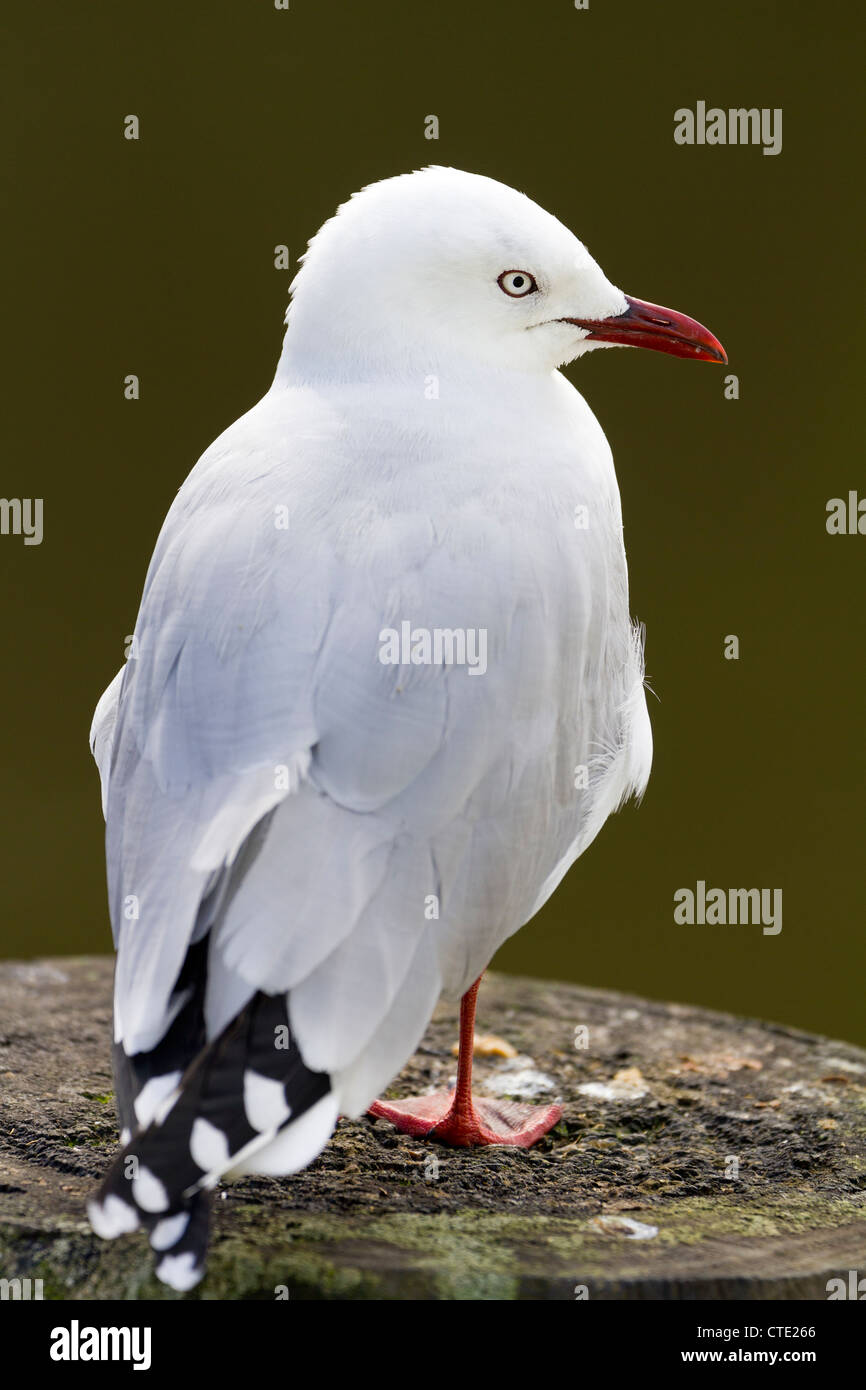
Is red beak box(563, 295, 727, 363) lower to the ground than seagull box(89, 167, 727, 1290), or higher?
higher

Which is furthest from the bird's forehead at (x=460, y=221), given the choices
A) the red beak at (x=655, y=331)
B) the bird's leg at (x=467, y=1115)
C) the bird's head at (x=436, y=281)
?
the bird's leg at (x=467, y=1115)

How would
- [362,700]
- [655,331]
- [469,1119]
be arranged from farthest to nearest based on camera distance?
1. [655,331]
2. [469,1119]
3. [362,700]

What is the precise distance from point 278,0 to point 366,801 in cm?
198

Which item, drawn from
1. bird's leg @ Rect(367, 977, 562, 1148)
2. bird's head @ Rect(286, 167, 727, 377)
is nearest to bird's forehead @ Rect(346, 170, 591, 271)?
bird's head @ Rect(286, 167, 727, 377)

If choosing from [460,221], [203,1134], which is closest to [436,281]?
[460,221]

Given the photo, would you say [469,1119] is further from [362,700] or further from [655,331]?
[655,331]

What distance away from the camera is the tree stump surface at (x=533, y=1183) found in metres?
1.75

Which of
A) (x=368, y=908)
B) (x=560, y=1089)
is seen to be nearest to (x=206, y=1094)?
(x=368, y=908)

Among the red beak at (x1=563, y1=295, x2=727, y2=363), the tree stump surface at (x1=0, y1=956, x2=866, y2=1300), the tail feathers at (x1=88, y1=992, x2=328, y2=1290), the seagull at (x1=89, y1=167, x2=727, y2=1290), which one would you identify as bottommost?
the tree stump surface at (x1=0, y1=956, x2=866, y2=1300)

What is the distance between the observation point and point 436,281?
2.05 m

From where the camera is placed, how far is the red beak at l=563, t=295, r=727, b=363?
2.22m

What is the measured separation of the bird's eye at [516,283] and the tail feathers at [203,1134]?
103cm

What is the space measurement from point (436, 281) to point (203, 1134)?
1.14 metres

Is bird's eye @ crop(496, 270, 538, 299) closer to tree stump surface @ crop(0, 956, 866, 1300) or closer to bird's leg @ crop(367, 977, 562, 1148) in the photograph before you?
bird's leg @ crop(367, 977, 562, 1148)
